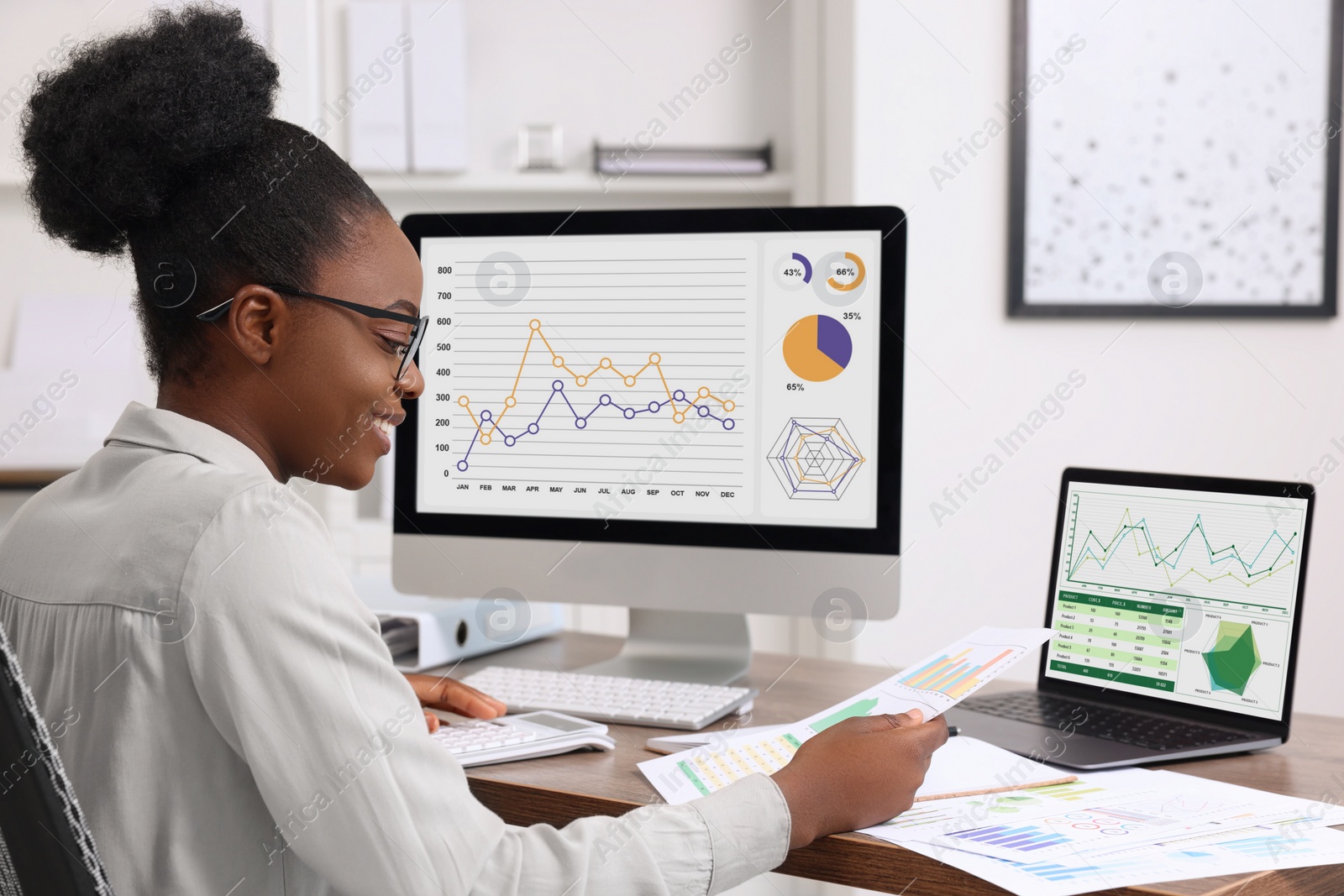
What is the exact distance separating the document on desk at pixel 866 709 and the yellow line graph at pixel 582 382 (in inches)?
14.7

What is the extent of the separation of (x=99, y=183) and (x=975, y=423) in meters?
1.91

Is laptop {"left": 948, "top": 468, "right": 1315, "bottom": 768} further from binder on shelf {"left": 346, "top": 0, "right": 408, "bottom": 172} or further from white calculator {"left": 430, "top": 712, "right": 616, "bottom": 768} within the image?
binder on shelf {"left": 346, "top": 0, "right": 408, "bottom": 172}

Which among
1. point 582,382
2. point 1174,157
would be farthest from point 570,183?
point 582,382

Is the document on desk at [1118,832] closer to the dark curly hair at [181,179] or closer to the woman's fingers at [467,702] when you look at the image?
the woman's fingers at [467,702]

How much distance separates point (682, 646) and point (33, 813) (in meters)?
0.89

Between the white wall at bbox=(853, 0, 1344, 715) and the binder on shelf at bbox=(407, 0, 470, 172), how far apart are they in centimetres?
97

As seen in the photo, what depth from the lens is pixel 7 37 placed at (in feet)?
9.00

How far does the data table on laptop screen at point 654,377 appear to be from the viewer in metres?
1.22

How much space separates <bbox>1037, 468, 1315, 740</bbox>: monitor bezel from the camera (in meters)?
1.04

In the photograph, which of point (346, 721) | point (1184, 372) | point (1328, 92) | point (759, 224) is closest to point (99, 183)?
point (346, 721)

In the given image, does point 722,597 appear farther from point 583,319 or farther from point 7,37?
point 7,37

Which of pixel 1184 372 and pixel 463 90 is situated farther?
pixel 463 90

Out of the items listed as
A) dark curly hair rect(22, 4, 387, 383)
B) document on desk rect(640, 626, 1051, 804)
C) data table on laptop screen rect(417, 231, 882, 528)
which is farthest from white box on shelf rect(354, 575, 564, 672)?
dark curly hair rect(22, 4, 387, 383)

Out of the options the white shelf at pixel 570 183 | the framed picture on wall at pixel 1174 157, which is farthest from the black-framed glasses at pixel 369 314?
the white shelf at pixel 570 183
